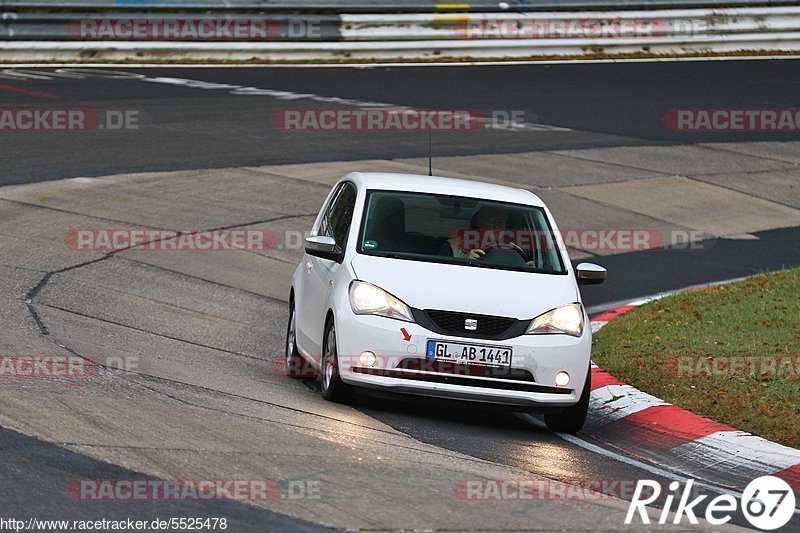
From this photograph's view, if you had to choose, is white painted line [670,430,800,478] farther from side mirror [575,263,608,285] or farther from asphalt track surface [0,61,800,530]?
side mirror [575,263,608,285]

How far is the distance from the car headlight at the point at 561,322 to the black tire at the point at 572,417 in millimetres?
310

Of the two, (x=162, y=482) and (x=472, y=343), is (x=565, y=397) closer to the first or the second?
(x=472, y=343)

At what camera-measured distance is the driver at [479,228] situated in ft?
32.3

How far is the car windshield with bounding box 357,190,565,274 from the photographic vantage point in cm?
976

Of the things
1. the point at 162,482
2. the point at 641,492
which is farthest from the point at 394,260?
the point at 162,482

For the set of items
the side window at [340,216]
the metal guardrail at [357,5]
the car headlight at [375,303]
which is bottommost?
the car headlight at [375,303]

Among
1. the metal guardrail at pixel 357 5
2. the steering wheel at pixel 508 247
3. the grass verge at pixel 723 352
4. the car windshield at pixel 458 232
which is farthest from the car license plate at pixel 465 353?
the metal guardrail at pixel 357 5

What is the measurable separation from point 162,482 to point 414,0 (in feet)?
72.3

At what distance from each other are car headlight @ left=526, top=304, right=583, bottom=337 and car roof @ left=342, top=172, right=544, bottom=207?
4.57 feet

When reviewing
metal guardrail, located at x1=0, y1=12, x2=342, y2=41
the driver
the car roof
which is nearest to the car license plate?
the driver

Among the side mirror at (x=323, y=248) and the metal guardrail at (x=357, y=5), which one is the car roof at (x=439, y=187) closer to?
the side mirror at (x=323, y=248)

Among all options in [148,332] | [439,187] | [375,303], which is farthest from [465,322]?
[148,332]

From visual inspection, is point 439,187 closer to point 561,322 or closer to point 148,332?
point 561,322

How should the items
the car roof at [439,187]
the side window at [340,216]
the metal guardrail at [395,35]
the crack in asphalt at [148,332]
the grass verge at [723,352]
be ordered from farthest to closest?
the metal guardrail at [395,35]
the crack in asphalt at [148,332]
the car roof at [439,187]
the side window at [340,216]
the grass verge at [723,352]
